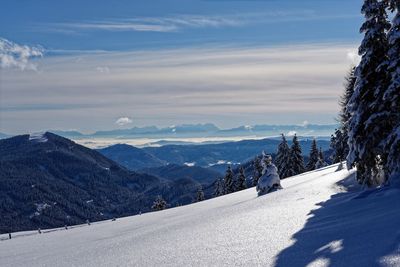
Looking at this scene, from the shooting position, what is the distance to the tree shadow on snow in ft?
25.3

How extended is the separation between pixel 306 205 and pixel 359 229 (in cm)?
644

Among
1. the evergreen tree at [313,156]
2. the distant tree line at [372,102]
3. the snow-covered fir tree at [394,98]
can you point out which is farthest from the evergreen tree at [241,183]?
the snow-covered fir tree at [394,98]

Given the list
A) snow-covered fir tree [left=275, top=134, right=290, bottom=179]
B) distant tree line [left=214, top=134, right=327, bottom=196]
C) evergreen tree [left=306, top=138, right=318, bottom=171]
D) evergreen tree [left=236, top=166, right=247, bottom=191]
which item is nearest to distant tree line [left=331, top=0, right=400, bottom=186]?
distant tree line [left=214, top=134, right=327, bottom=196]

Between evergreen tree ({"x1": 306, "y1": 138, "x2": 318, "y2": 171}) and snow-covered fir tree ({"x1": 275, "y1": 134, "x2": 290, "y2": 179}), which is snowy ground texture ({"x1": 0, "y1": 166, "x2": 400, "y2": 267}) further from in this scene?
evergreen tree ({"x1": 306, "y1": 138, "x2": 318, "y2": 171})

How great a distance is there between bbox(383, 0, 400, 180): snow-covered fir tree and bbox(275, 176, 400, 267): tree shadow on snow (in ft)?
13.1

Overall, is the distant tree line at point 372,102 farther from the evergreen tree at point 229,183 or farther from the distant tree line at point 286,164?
the evergreen tree at point 229,183

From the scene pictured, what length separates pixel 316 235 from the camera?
1035 centimetres

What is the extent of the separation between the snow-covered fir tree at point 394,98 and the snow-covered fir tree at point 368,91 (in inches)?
35.0

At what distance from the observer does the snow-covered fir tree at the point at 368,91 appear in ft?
62.8

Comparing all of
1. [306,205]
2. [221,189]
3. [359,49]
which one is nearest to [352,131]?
[359,49]

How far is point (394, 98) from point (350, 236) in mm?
10286

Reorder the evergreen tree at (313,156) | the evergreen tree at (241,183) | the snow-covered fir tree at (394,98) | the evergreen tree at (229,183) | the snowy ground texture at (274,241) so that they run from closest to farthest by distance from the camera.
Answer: the snowy ground texture at (274,241), the snow-covered fir tree at (394,98), the evergreen tree at (241,183), the evergreen tree at (229,183), the evergreen tree at (313,156)

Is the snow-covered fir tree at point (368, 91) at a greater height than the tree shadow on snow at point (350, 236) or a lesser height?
greater

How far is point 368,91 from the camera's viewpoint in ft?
64.0
